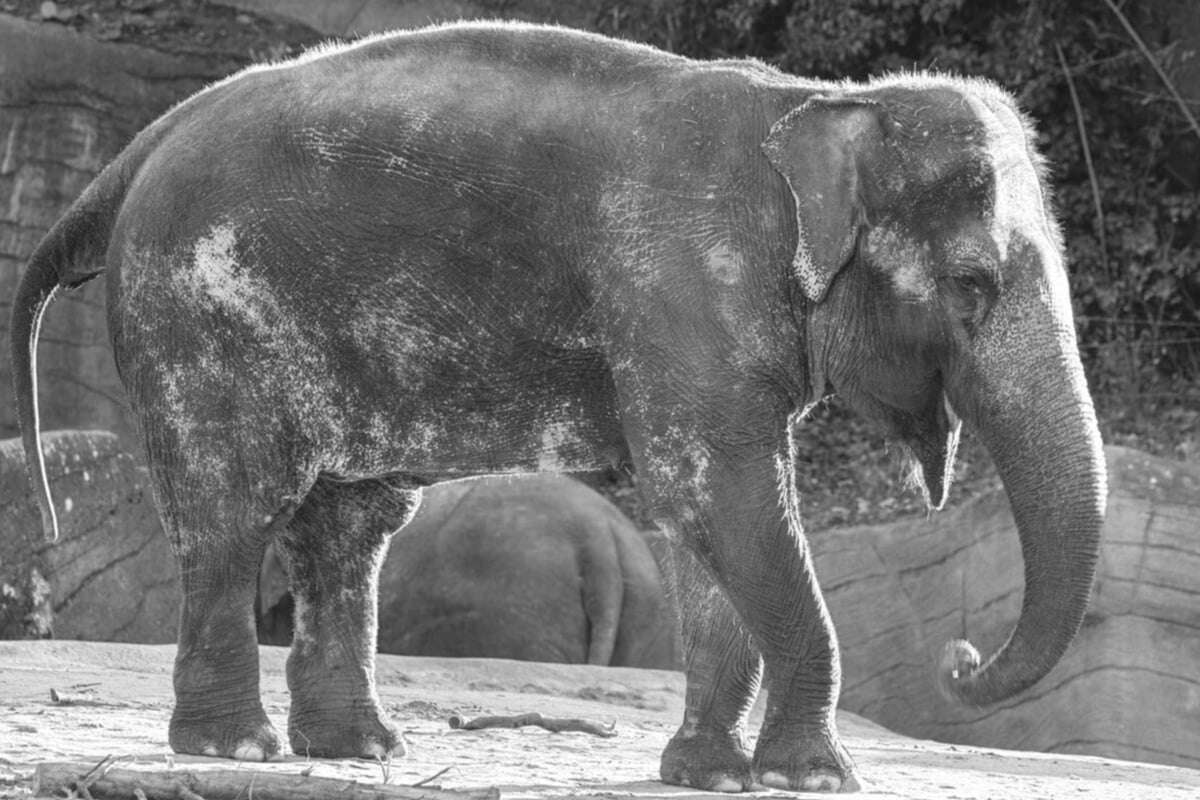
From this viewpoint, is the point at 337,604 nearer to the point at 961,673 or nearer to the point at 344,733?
the point at 344,733

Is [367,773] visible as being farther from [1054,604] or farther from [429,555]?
[429,555]

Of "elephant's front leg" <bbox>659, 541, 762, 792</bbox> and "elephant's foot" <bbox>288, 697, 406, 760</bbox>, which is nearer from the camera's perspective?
"elephant's front leg" <bbox>659, 541, 762, 792</bbox>

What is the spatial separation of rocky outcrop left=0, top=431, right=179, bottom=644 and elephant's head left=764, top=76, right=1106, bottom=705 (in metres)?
5.95

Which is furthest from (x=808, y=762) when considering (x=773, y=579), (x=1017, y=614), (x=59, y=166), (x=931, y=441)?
(x=59, y=166)

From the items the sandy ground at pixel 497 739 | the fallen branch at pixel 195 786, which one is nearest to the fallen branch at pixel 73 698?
the sandy ground at pixel 497 739

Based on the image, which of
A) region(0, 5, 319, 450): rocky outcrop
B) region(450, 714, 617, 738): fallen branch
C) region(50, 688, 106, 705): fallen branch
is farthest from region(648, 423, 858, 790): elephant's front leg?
region(0, 5, 319, 450): rocky outcrop

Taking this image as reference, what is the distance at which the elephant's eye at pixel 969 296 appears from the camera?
19.9ft

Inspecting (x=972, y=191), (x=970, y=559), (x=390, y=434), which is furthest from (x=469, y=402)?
(x=970, y=559)

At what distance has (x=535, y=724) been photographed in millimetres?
8039

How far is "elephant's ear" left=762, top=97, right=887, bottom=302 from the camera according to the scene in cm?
617

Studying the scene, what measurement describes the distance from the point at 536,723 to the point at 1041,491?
267 cm

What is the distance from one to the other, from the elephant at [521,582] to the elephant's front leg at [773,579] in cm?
564

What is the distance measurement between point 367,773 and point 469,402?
110cm

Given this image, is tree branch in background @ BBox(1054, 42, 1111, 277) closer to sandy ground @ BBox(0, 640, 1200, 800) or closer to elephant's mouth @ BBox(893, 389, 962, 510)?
sandy ground @ BBox(0, 640, 1200, 800)
